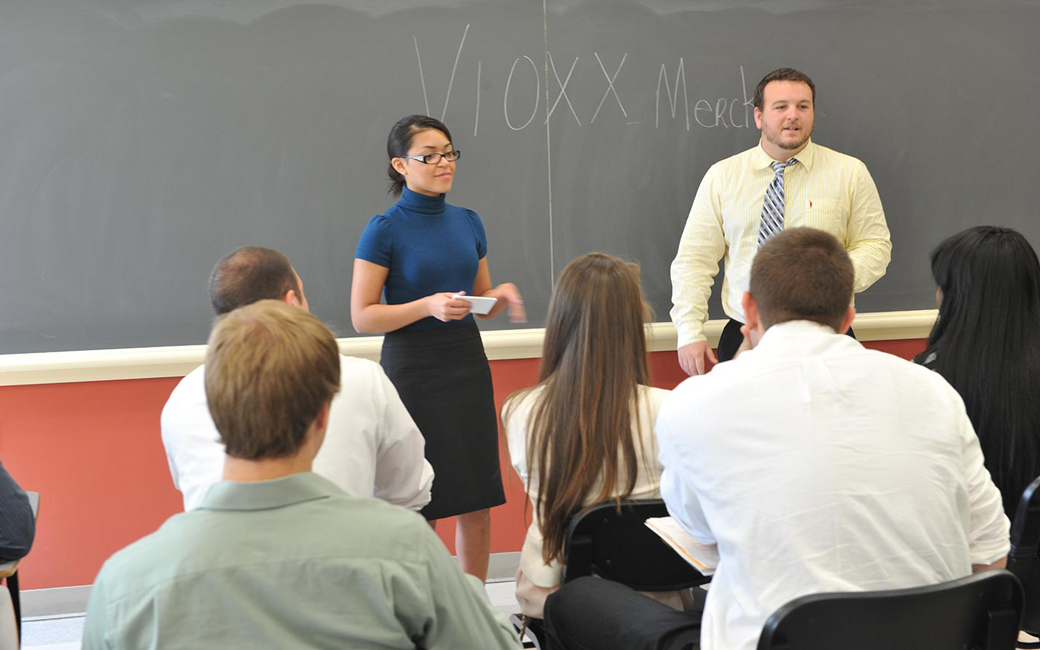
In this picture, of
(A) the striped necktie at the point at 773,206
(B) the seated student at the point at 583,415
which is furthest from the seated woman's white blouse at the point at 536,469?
(A) the striped necktie at the point at 773,206

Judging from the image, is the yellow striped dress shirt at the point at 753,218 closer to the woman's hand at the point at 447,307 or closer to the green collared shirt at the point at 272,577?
the woman's hand at the point at 447,307

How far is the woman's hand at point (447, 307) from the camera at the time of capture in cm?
262

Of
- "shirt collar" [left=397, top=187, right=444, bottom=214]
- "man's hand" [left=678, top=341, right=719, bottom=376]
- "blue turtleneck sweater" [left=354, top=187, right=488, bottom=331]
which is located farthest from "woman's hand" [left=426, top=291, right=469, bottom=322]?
"man's hand" [left=678, top=341, right=719, bottom=376]

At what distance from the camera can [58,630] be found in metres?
3.16

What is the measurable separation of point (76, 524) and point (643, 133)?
2.39 metres

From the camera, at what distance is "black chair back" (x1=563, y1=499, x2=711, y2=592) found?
185 centimetres

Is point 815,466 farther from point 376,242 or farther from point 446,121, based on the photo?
point 446,121

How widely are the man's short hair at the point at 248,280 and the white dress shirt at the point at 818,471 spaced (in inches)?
34.5

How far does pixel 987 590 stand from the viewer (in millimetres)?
1409

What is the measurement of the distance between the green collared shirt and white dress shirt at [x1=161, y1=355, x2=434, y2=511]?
0.45 meters

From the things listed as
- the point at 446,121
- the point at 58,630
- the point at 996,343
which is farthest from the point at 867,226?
the point at 58,630

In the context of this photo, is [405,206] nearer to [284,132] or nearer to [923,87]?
[284,132]

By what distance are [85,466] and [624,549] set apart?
2.12 m

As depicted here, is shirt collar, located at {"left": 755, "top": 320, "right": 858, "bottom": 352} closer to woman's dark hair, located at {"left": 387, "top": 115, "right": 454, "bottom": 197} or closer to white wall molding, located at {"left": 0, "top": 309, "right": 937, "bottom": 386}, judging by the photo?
white wall molding, located at {"left": 0, "top": 309, "right": 937, "bottom": 386}
